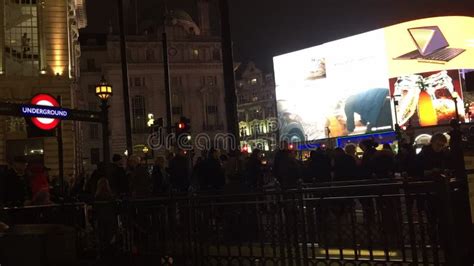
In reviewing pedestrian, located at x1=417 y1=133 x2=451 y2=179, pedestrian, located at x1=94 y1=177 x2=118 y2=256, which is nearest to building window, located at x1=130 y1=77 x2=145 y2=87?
pedestrian, located at x1=417 y1=133 x2=451 y2=179

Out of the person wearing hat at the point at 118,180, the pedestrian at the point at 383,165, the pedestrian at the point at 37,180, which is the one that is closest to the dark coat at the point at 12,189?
the pedestrian at the point at 37,180

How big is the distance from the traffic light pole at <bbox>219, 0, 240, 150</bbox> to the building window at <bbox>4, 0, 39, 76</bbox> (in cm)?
2452

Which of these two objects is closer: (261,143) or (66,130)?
(66,130)

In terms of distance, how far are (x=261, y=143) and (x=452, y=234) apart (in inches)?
3834

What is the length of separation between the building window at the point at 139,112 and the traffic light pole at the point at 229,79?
73323 mm

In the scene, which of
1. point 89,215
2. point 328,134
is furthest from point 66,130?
point 89,215

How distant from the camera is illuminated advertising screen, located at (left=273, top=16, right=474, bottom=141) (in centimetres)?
4606

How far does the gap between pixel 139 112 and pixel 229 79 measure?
7486 cm

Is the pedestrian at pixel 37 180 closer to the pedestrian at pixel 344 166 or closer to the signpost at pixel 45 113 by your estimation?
the signpost at pixel 45 113

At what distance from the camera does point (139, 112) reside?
88438 mm

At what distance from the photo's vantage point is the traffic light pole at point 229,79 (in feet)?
49.0

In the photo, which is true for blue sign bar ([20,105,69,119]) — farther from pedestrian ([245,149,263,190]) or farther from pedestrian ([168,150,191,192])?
pedestrian ([245,149,263,190])

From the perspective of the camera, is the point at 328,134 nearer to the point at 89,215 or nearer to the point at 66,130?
the point at 66,130

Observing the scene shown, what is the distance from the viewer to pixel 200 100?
9181 cm
